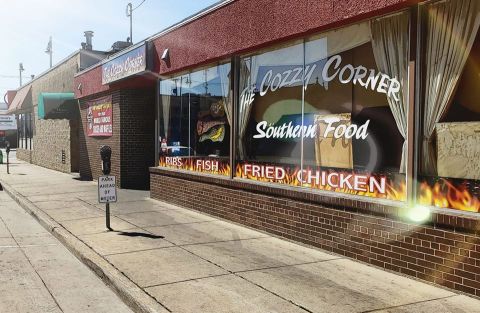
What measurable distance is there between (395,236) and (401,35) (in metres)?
→ 2.52

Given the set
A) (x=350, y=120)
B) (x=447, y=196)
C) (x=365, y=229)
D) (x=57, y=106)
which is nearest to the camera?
(x=447, y=196)

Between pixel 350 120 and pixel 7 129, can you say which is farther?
pixel 7 129

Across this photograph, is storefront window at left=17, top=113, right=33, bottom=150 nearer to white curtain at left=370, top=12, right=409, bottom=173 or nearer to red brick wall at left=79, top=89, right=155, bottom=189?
red brick wall at left=79, top=89, right=155, bottom=189

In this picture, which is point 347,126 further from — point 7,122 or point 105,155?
point 7,122

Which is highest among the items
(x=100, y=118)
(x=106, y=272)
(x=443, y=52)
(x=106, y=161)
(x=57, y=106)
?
(x=57, y=106)

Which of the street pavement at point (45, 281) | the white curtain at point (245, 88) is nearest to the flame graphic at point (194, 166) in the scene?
the white curtain at point (245, 88)

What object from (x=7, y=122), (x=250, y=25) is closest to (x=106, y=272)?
(x=250, y=25)

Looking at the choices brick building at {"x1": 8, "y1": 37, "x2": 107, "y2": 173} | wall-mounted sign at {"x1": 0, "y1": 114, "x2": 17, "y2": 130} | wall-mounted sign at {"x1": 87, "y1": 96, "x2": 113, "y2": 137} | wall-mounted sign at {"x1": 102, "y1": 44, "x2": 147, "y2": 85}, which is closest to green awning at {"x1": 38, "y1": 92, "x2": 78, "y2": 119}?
brick building at {"x1": 8, "y1": 37, "x2": 107, "y2": 173}

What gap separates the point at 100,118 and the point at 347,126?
1159cm

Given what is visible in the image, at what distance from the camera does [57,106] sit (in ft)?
64.2

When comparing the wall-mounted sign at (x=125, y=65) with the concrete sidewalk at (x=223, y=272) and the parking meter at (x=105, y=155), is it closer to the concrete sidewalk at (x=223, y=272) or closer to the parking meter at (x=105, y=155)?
the parking meter at (x=105, y=155)

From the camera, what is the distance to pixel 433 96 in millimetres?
5672

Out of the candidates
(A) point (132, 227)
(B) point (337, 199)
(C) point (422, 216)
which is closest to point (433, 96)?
(C) point (422, 216)

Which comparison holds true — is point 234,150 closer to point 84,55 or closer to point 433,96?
point 433,96
